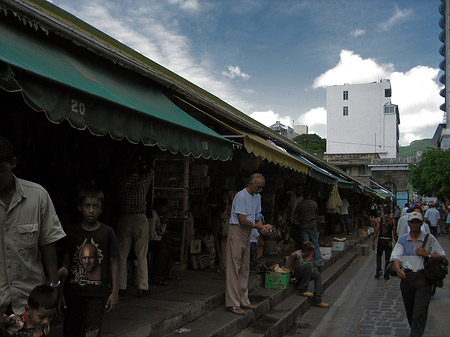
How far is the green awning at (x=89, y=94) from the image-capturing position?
2797mm

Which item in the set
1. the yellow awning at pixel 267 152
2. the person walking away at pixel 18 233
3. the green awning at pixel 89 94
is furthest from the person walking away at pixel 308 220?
the person walking away at pixel 18 233

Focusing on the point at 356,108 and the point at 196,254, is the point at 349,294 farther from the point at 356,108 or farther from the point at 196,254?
the point at 356,108

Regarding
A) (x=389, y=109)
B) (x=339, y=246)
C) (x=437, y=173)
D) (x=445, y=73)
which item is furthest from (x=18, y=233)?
(x=445, y=73)

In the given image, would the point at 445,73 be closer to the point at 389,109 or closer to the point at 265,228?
the point at 389,109

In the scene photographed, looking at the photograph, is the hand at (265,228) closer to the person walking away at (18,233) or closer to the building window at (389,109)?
the person walking away at (18,233)

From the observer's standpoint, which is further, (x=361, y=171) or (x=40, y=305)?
(x=361, y=171)

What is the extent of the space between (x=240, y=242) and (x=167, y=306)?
4.05 feet

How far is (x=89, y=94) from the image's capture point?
318 centimetres

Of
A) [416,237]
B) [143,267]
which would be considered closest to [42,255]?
[143,267]

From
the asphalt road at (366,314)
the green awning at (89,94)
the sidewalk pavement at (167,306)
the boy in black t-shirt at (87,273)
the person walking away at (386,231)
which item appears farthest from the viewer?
the person walking away at (386,231)

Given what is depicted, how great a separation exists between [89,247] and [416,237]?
13.0 ft

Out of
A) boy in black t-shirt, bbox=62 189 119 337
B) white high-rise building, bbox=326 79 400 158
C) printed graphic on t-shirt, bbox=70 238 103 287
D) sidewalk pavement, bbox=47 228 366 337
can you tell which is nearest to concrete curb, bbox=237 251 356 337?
sidewalk pavement, bbox=47 228 366 337

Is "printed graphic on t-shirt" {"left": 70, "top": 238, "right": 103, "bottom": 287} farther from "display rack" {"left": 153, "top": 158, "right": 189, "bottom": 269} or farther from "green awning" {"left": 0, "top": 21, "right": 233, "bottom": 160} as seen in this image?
"display rack" {"left": 153, "top": 158, "right": 189, "bottom": 269}

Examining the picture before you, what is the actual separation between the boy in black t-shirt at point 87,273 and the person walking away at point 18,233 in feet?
1.82
